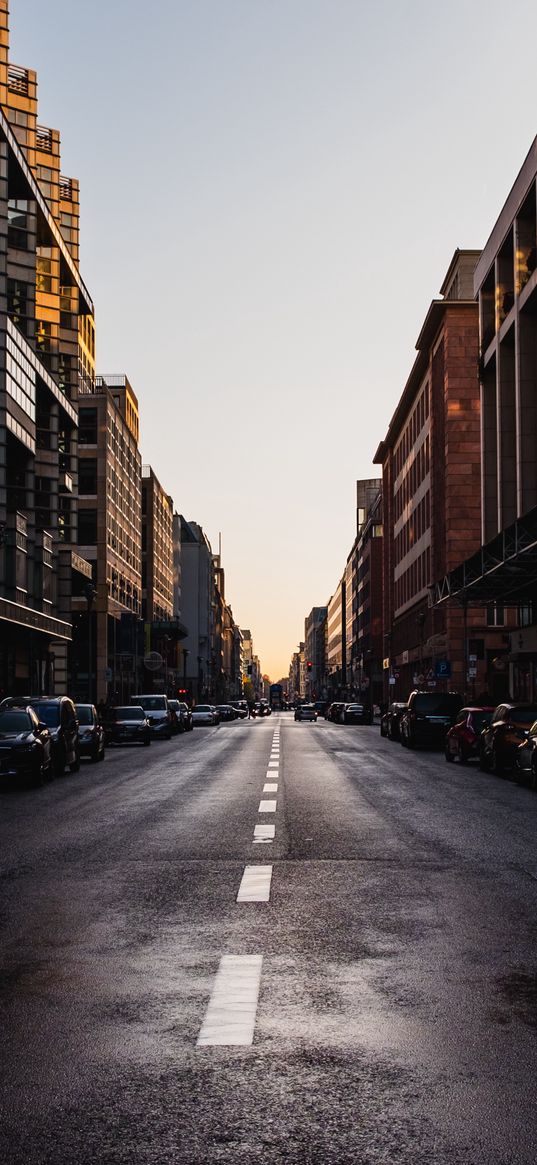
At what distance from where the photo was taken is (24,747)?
2305cm

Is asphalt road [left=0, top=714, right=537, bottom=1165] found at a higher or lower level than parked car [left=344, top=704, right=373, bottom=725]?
lower

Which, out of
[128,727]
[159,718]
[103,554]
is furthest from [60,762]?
[103,554]

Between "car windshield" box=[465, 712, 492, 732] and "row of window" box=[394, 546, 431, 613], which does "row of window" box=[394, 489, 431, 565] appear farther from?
"car windshield" box=[465, 712, 492, 732]

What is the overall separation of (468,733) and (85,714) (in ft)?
31.6

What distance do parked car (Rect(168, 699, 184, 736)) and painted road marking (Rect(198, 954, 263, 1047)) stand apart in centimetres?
4794

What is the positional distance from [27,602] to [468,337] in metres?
27.7

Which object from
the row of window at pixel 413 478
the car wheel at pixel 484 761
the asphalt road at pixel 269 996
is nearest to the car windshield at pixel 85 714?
the car wheel at pixel 484 761

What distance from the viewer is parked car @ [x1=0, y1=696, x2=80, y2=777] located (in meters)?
26.3

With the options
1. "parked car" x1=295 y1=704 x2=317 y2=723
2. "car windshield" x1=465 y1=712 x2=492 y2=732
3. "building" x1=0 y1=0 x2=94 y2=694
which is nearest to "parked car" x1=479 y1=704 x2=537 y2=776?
"car windshield" x1=465 y1=712 x2=492 y2=732

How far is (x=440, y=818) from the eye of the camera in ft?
52.6

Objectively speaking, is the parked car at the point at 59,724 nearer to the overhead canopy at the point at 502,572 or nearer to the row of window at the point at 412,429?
the overhead canopy at the point at 502,572

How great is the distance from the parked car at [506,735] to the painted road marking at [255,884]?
1434cm

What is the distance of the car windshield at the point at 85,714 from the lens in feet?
109

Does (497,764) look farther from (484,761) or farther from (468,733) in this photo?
(468,733)
